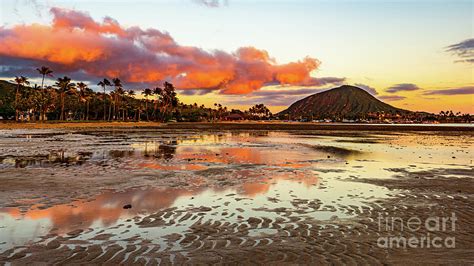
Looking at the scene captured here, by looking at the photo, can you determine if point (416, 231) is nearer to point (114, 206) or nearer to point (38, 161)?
point (114, 206)

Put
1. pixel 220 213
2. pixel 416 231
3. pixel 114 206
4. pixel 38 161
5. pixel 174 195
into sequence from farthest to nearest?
pixel 38 161 < pixel 174 195 < pixel 114 206 < pixel 220 213 < pixel 416 231

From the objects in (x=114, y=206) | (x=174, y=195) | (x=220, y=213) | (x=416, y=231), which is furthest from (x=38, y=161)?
(x=416, y=231)

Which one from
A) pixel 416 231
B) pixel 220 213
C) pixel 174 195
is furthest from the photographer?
pixel 174 195

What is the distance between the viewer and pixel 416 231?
9.09 m

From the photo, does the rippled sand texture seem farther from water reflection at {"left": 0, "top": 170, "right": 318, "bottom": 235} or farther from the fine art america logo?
the fine art america logo

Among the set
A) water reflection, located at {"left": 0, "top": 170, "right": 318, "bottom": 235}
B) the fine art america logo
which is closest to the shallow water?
water reflection, located at {"left": 0, "top": 170, "right": 318, "bottom": 235}

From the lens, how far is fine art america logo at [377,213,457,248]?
26.5 feet

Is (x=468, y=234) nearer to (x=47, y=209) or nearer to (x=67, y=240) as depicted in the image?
(x=67, y=240)

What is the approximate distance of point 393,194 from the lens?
45.5 ft

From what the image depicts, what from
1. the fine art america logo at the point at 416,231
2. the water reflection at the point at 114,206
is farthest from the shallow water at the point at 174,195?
the fine art america logo at the point at 416,231

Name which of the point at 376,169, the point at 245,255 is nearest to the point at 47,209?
the point at 245,255

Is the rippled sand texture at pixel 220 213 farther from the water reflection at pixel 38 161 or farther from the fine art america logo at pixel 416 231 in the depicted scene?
the water reflection at pixel 38 161

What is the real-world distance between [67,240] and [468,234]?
9.70m

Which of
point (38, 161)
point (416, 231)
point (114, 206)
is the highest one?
point (416, 231)
